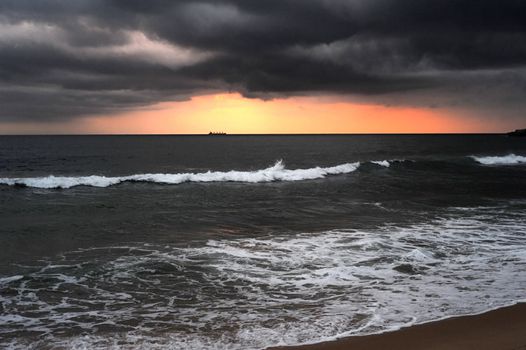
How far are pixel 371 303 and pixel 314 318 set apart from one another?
1219 mm

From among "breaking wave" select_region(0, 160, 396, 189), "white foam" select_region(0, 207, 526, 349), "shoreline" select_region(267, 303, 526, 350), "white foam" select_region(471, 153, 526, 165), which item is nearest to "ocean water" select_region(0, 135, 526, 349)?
"white foam" select_region(0, 207, 526, 349)

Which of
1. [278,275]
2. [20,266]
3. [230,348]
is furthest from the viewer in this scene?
[20,266]

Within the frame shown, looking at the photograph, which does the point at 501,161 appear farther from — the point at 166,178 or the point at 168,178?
the point at 166,178

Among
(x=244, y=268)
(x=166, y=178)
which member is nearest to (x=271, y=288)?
(x=244, y=268)

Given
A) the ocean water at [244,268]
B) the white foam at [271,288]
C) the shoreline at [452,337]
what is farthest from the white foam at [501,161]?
the shoreline at [452,337]

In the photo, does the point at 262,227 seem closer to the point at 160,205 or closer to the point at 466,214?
the point at 160,205

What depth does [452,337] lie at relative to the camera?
599 cm

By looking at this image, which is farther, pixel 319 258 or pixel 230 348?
pixel 319 258

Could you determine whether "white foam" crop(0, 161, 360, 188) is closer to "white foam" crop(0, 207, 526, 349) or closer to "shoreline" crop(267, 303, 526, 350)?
"white foam" crop(0, 207, 526, 349)

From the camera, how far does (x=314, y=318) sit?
6805 mm

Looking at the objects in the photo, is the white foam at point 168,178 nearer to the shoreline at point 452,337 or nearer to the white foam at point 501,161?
the white foam at point 501,161

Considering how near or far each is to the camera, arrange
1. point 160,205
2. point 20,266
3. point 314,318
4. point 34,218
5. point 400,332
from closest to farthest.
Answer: point 400,332, point 314,318, point 20,266, point 34,218, point 160,205

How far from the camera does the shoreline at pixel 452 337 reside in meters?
5.72

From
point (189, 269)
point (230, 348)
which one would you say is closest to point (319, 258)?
point (189, 269)
